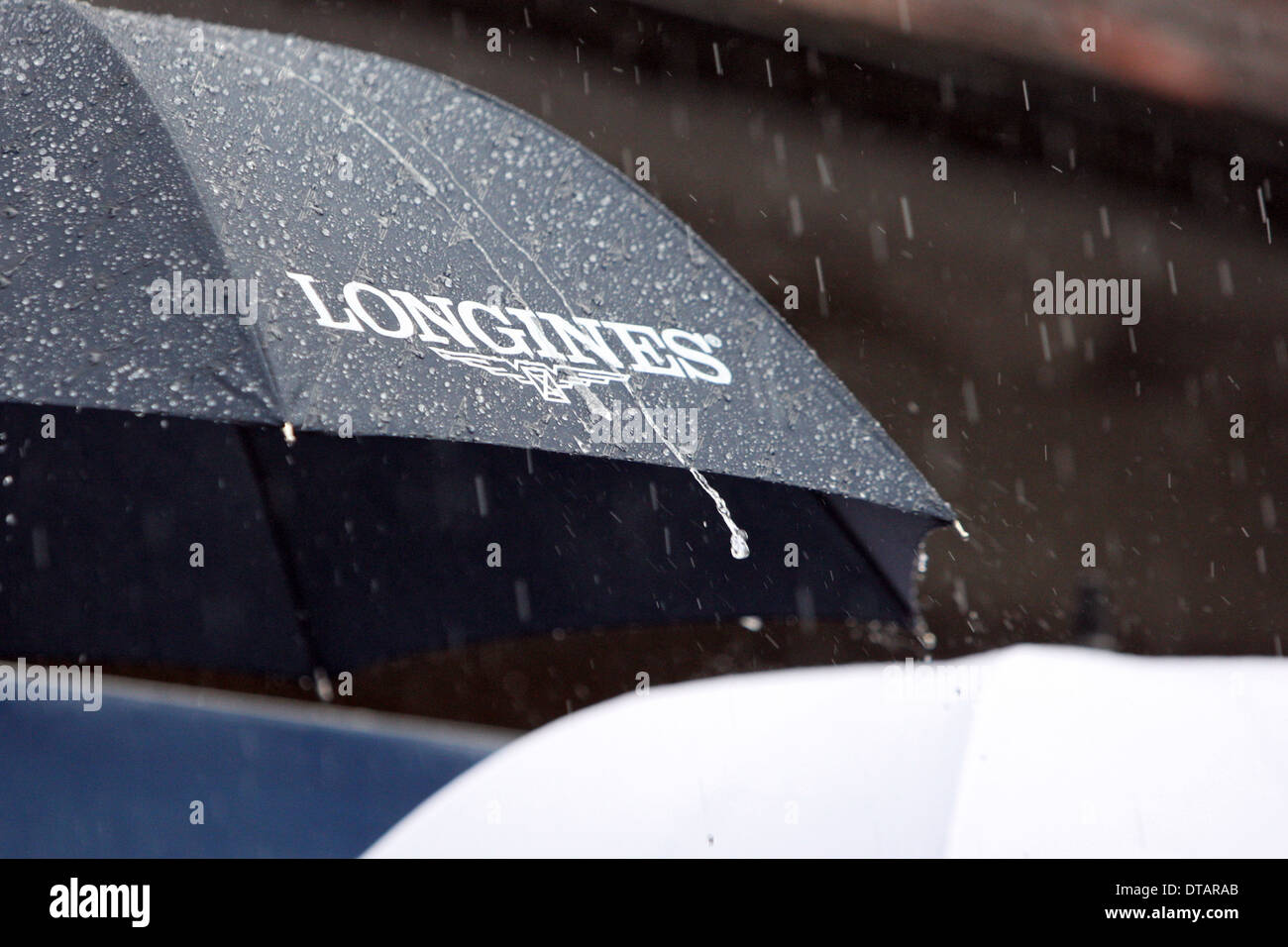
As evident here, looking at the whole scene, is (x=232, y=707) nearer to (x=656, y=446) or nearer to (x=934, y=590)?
(x=934, y=590)

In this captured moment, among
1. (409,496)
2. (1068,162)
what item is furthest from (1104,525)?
(409,496)

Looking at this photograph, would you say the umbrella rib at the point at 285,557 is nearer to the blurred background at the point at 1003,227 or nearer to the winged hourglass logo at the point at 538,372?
the winged hourglass logo at the point at 538,372

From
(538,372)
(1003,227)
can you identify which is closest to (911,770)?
(538,372)

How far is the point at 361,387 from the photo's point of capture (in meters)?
1.66

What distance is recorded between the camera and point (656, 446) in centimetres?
185

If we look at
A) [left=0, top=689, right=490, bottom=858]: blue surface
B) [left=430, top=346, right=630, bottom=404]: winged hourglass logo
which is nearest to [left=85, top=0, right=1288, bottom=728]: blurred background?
[left=0, top=689, right=490, bottom=858]: blue surface

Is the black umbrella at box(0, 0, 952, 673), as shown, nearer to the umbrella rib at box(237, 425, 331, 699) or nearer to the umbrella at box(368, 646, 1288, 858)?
the umbrella rib at box(237, 425, 331, 699)

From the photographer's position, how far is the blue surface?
187 inches

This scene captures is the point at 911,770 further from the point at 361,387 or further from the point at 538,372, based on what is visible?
the point at 361,387

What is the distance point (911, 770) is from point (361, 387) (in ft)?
3.80

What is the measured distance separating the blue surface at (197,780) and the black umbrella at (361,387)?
2263mm

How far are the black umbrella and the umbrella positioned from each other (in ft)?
0.63

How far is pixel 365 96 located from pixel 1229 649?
4307mm

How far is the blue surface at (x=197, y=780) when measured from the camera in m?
4.75
